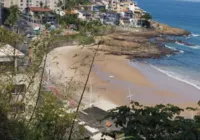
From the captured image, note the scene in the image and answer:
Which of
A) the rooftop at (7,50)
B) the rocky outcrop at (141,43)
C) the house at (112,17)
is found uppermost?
the rooftop at (7,50)

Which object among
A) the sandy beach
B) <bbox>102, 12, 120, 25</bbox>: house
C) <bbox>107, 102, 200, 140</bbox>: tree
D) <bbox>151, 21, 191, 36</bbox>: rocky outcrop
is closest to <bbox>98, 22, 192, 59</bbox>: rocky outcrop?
<bbox>151, 21, 191, 36</bbox>: rocky outcrop

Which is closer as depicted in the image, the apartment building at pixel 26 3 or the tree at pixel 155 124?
the tree at pixel 155 124

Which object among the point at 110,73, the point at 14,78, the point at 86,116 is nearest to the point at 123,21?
the point at 110,73

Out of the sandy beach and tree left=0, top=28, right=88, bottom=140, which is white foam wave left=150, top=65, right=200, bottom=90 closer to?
the sandy beach

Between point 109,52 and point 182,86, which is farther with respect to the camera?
point 109,52

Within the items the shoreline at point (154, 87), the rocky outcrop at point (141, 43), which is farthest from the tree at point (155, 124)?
the rocky outcrop at point (141, 43)

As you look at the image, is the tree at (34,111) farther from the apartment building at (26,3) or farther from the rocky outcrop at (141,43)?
the apartment building at (26,3)

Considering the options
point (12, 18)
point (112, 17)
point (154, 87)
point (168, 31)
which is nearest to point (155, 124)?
point (12, 18)

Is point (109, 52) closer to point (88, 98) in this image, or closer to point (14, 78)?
point (88, 98)
